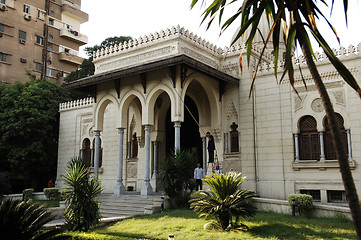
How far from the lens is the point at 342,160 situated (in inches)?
202

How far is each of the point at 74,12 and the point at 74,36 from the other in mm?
2904

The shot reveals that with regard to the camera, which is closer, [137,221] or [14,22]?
[137,221]

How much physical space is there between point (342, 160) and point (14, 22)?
118 feet

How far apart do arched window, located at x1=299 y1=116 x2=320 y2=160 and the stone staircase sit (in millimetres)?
6299

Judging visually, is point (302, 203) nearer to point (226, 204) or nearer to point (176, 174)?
point (226, 204)

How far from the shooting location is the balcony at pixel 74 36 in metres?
40.1

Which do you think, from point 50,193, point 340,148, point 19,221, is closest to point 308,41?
point 340,148

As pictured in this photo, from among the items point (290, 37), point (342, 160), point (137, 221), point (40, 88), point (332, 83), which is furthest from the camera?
point (40, 88)

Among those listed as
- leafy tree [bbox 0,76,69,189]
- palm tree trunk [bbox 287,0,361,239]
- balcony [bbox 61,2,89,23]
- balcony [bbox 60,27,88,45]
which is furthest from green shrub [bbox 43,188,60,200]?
balcony [bbox 61,2,89,23]

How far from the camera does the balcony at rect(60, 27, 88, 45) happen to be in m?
40.1

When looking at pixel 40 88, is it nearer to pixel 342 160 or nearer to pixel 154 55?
pixel 154 55

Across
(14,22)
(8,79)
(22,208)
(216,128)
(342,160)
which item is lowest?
(22,208)

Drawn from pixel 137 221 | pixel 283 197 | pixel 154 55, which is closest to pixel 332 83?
pixel 283 197

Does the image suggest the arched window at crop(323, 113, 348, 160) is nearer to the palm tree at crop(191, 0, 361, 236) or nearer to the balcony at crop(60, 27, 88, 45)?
the palm tree at crop(191, 0, 361, 236)
